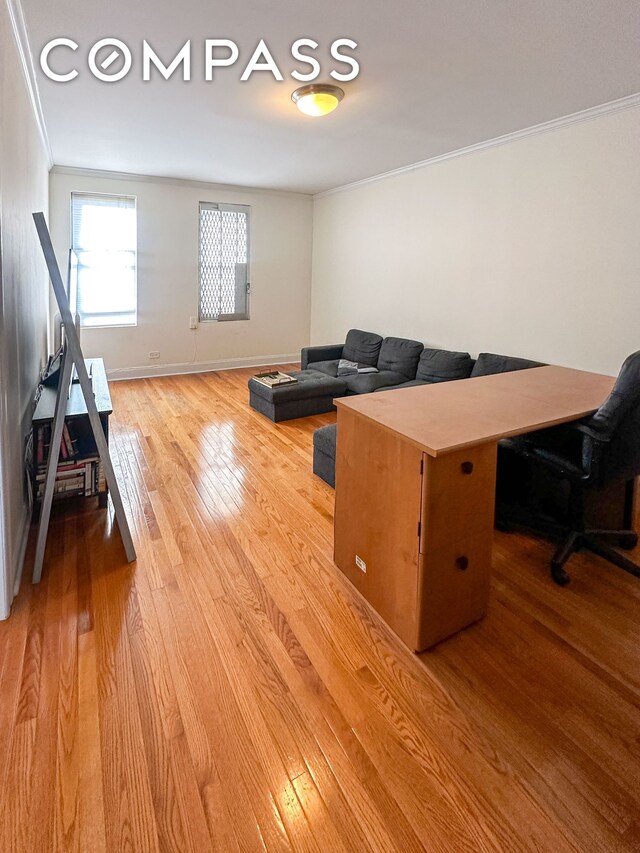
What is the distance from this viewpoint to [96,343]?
19.9ft

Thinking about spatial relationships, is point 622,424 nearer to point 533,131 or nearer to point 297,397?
point 533,131

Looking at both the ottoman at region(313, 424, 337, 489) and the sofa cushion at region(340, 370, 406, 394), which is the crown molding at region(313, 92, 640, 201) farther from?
the ottoman at region(313, 424, 337, 489)

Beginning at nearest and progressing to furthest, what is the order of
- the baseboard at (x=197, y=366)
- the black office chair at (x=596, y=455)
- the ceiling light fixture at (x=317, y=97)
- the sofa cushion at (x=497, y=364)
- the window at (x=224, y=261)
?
the black office chair at (x=596, y=455)
the ceiling light fixture at (x=317, y=97)
the sofa cushion at (x=497, y=364)
the baseboard at (x=197, y=366)
the window at (x=224, y=261)

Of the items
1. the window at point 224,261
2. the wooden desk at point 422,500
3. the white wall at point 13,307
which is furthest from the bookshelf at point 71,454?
the window at point 224,261

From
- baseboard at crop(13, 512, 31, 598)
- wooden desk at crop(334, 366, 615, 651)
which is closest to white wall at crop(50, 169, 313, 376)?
baseboard at crop(13, 512, 31, 598)

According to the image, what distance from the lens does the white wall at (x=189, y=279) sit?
6012 millimetres

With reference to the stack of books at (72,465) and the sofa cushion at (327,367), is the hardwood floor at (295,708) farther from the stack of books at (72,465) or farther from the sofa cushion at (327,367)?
the sofa cushion at (327,367)

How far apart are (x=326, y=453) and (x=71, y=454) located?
160 cm

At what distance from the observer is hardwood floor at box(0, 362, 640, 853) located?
4.08 feet

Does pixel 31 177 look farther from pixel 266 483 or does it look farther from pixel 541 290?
pixel 541 290

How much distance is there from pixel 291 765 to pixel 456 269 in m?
4.51

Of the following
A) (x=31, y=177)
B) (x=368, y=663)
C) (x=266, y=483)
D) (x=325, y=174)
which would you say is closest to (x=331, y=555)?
(x=368, y=663)

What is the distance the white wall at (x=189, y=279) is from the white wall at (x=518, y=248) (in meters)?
1.37

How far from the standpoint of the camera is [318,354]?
595 centimetres
